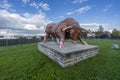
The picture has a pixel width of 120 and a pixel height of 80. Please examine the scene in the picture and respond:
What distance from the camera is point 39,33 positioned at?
33688mm

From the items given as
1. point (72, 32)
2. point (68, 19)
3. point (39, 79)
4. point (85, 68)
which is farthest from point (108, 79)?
point (68, 19)

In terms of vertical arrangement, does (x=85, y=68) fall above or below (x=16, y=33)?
below

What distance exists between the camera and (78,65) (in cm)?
462

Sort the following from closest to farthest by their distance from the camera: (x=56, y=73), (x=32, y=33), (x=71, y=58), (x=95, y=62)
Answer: (x=56, y=73) < (x=71, y=58) < (x=95, y=62) < (x=32, y=33)

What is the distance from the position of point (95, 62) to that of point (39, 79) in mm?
2884

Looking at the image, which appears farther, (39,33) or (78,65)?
(39,33)

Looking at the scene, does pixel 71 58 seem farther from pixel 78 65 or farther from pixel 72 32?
pixel 72 32

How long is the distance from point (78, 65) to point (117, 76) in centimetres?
159

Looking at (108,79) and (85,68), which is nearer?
(108,79)

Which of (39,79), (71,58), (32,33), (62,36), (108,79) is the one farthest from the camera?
(32,33)

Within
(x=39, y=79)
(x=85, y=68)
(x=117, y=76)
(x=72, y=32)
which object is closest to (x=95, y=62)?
(x=85, y=68)

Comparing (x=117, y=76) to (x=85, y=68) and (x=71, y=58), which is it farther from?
(x=71, y=58)

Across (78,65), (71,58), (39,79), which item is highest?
(71,58)

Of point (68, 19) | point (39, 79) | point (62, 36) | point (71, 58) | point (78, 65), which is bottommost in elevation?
point (39, 79)
